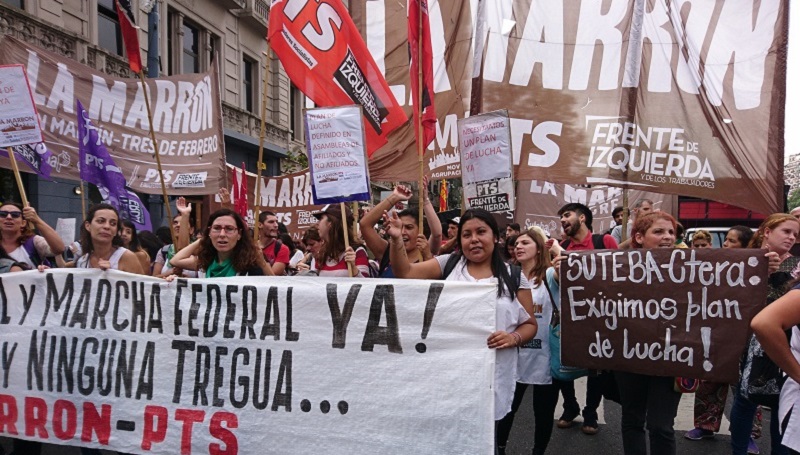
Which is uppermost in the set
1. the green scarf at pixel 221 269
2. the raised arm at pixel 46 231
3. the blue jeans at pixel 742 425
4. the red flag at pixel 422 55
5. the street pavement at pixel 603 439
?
the red flag at pixel 422 55

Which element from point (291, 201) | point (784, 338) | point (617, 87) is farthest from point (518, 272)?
point (291, 201)

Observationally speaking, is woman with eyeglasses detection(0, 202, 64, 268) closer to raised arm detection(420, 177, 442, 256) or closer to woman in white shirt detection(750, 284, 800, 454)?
raised arm detection(420, 177, 442, 256)

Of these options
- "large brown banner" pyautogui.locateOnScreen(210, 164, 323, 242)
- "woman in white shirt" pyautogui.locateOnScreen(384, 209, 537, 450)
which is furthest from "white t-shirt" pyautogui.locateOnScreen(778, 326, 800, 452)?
"large brown banner" pyautogui.locateOnScreen(210, 164, 323, 242)

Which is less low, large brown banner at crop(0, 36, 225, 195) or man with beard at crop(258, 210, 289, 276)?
large brown banner at crop(0, 36, 225, 195)

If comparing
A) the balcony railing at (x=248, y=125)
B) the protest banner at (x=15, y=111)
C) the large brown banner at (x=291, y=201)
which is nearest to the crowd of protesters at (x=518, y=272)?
the protest banner at (x=15, y=111)

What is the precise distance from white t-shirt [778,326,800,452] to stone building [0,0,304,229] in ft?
20.7

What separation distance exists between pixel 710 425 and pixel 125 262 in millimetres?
4476

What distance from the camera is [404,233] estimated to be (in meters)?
4.49

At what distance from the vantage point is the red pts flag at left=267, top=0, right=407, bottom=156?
4766 millimetres

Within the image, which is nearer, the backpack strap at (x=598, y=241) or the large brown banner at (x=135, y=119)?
the backpack strap at (x=598, y=241)

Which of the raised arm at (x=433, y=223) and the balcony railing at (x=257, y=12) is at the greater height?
the balcony railing at (x=257, y=12)

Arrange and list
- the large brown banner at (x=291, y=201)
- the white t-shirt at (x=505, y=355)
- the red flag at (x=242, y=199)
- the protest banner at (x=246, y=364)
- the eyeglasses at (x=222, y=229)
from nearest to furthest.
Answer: the protest banner at (x=246, y=364) → the white t-shirt at (x=505, y=355) → the eyeglasses at (x=222, y=229) → the red flag at (x=242, y=199) → the large brown banner at (x=291, y=201)

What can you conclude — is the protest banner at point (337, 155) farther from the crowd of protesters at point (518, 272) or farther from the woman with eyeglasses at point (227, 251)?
the woman with eyeglasses at point (227, 251)

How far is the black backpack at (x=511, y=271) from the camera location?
3100mm
